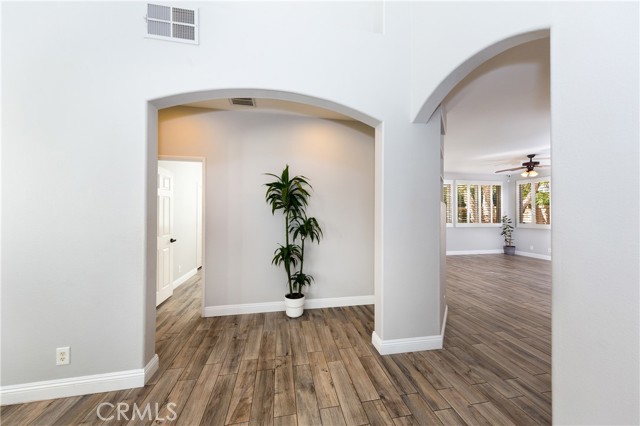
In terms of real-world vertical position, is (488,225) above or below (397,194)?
below

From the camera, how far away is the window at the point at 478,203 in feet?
26.4

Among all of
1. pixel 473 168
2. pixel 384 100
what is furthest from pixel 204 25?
pixel 473 168

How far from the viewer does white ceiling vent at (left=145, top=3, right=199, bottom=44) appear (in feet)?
6.51

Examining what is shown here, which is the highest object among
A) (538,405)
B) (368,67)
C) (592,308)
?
(368,67)

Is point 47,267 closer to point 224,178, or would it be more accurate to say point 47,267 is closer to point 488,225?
point 224,178

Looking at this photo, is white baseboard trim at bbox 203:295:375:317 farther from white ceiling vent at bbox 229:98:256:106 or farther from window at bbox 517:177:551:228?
window at bbox 517:177:551:228

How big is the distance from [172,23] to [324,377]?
3115mm

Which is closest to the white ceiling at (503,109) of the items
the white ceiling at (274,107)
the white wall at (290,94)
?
the white wall at (290,94)

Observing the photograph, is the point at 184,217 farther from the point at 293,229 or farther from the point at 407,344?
the point at 407,344

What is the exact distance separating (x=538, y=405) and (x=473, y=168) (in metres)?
6.91

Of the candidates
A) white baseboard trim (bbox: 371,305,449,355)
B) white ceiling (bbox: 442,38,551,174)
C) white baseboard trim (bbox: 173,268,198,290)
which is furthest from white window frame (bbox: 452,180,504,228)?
white baseboard trim (bbox: 173,268,198,290)

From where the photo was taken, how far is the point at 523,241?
7.83 m

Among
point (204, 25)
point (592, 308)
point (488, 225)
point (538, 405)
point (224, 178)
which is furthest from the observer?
point (488, 225)

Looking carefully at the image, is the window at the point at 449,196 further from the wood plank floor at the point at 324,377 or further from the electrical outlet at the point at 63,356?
the electrical outlet at the point at 63,356
